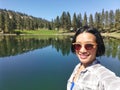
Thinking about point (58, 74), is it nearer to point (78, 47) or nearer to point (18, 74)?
point (18, 74)

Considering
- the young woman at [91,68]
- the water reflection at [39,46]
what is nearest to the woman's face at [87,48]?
the young woman at [91,68]

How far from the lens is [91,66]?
94.8 inches

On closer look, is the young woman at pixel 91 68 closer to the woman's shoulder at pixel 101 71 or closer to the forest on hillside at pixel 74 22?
the woman's shoulder at pixel 101 71

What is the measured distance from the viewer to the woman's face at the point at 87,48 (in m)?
2.58

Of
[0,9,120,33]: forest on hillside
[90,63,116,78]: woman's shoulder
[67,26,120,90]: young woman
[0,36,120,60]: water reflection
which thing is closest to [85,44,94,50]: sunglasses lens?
[67,26,120,90]: young woman

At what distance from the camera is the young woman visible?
193 cm

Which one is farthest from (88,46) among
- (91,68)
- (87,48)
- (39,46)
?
(39,46)

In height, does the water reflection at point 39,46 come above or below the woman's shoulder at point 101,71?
below

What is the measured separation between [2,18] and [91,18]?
48.7m

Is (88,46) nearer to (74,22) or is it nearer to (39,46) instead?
(39,46)

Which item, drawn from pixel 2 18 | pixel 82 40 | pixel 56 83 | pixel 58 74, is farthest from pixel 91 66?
pixel 2 18

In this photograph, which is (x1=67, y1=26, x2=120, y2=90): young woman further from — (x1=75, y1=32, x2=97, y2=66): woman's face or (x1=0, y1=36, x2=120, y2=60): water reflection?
(x1=0, y1=36, x2=120, y2=60): water reflection

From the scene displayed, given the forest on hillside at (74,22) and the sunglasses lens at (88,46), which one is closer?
the sunglasses lens at (88,46)

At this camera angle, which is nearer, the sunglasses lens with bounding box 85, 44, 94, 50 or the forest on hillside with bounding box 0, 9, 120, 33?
the sunglasses lens with bounding box 85, 44, 94, 50
